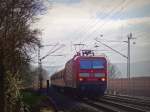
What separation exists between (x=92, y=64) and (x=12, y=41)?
1743 cm

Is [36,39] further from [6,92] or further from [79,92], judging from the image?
[79,92]

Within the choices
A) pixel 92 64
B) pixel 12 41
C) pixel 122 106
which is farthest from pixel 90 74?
pixel 12 41

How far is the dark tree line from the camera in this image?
21188mm

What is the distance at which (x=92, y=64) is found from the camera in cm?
3928

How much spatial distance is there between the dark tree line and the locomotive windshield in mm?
12478

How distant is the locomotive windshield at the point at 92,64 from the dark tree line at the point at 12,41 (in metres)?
12.5

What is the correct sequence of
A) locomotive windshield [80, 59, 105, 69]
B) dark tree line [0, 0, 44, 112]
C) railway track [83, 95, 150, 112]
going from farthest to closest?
locomotive windshield [80, 59, 105, 69] < railway track [83, 95, 150, 112] < dark tree line [0, 0, 44, 112]

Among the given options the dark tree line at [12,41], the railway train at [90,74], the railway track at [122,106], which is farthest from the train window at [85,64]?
the dark tree line at [12,41]

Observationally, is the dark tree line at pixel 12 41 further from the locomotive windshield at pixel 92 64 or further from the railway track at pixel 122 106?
the locomotive windshield at pixel 92 64

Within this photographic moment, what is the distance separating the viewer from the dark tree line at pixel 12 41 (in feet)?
69.5

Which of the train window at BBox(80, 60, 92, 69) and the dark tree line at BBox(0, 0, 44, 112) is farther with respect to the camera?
the train window at BBox(80, 60, 92, 69)

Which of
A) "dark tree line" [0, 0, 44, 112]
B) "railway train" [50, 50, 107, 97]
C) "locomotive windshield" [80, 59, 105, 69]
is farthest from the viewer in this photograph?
"locomotive windshield" [80, 59, 105, 69]

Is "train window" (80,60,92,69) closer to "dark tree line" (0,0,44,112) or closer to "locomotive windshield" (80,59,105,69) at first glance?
"locomotive windshield" (80,59,105,69)

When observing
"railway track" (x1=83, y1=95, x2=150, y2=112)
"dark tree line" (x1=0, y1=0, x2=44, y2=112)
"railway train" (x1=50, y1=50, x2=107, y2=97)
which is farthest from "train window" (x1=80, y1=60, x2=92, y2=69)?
"dark tree line" (x1=0, y1=0, x2=44, y2=112)
